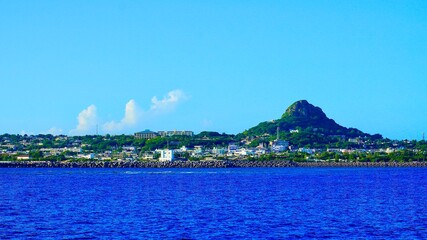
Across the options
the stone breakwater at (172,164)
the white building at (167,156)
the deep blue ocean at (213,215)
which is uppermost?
the white building at (167,156)

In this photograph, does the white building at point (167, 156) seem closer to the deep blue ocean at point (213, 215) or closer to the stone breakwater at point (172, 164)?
the stone breakwater at point (172, 164)

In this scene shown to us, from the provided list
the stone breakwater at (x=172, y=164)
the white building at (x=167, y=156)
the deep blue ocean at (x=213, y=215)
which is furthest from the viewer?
the white building at (x=167, y=156)

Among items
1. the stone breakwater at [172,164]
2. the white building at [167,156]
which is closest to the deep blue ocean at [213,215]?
the stone breakwater at [172,164]

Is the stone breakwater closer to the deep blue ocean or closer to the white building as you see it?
the white building

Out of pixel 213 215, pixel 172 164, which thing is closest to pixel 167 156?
pixel 172 164

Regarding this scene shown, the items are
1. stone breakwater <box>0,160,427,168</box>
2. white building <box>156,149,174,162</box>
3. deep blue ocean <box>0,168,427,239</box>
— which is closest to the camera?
deep blue ocean <box>0,168,427,239</box>

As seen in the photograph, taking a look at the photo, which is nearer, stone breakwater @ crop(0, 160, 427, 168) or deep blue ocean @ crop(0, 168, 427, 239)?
deep blue ocean @ crop(0, 168, 427, 239)

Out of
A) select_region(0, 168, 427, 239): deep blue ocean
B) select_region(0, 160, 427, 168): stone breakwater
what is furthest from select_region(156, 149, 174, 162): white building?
select_region(0, 168, 427, 239): deep blue ocean

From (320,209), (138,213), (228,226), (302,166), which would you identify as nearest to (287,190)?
(320,209)

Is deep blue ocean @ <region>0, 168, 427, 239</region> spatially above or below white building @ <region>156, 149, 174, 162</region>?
below

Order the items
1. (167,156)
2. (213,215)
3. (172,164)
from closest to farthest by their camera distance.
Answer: (213,215), (172,164), (167,156)

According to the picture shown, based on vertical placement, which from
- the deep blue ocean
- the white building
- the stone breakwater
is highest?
the white building

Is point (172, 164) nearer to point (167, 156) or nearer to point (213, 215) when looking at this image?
point (167, 156)

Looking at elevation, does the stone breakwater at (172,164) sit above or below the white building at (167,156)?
below
